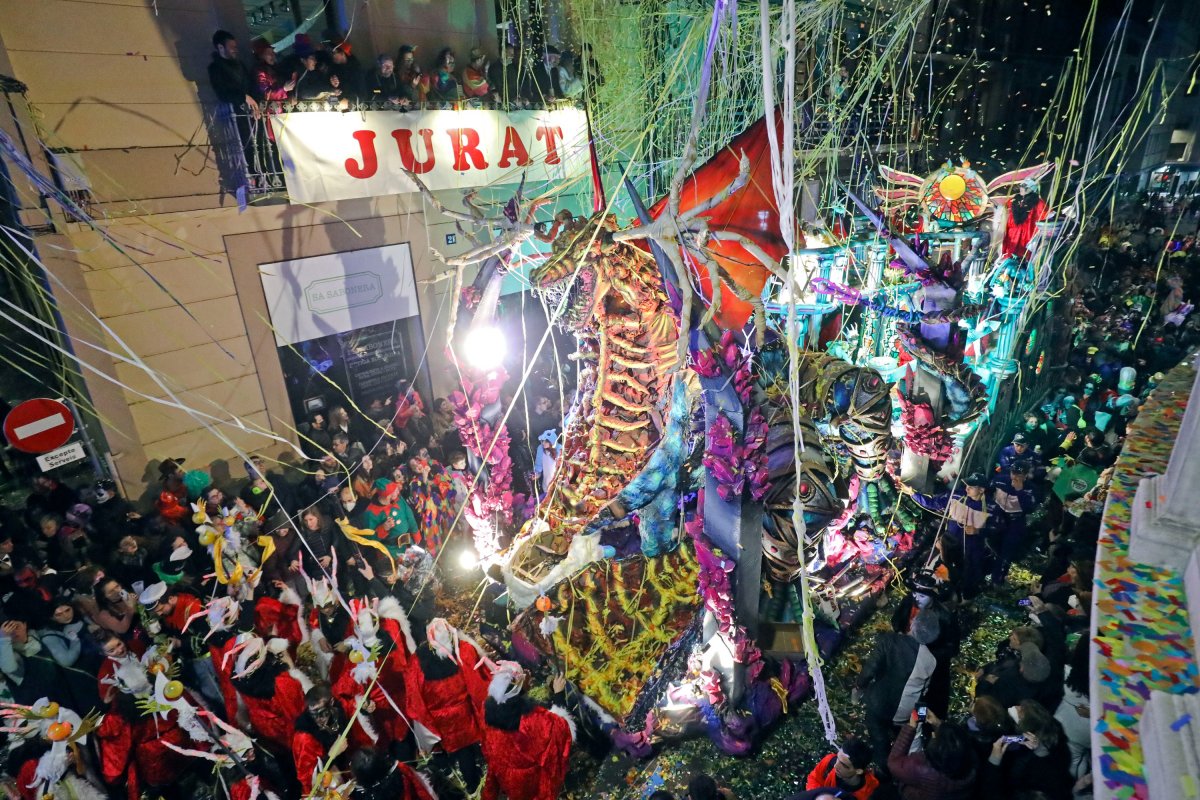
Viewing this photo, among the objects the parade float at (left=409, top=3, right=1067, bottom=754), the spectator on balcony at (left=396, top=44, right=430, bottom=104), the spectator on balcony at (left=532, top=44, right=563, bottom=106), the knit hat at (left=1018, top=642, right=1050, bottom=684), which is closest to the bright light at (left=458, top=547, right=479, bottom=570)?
the parade float at (left=409, top=3, right=1067, bottom=754)

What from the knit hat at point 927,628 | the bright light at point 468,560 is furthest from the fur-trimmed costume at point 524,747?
the bright light at point 468,560

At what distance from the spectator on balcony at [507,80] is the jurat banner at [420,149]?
0.21 meters

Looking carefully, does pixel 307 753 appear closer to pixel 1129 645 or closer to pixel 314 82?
pixel 1129 645

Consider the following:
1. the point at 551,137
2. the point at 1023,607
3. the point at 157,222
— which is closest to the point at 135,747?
the point at 157,222

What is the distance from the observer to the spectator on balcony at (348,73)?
25.3ft

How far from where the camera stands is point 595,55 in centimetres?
1091

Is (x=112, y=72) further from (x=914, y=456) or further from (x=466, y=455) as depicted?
(x=914, y=456)

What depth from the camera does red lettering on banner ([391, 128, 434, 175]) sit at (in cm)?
862

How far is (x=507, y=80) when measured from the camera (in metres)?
9.88

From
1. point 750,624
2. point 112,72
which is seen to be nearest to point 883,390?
point 750,624

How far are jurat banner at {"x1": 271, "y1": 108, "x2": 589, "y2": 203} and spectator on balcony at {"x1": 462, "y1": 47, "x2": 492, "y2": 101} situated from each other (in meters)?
0.26

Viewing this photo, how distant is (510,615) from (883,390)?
163 inches

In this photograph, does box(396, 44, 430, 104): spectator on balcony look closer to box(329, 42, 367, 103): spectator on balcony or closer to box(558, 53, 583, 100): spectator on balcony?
box(329, 42, 367, 103): spectator on balcony

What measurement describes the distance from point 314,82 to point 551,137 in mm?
3866
